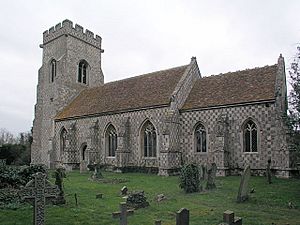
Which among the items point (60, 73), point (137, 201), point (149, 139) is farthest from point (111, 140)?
point (137, 201)

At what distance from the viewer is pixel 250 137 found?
2169cm

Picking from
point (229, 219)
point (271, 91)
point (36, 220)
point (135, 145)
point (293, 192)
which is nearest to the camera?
point (229, 219)

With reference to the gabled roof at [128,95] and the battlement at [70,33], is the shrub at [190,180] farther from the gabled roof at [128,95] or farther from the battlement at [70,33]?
the battlement at [70,33]

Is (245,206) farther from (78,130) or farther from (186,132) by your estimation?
(78,130)

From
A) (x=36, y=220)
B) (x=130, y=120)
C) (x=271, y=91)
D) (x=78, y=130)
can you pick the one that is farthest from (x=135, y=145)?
(x=36, y=220)

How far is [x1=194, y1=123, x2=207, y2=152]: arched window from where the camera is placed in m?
24.0

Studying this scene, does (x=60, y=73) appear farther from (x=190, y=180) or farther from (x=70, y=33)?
(x=190, y=180)

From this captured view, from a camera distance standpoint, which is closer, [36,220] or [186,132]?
[36,220]

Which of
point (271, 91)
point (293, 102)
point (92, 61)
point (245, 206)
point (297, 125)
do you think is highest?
point (92, 61)

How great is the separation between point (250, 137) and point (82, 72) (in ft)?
76.4

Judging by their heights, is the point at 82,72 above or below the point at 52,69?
below

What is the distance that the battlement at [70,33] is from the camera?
36.4m

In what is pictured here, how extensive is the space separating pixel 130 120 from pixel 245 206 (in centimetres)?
1648

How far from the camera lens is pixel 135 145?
26.8 metres
